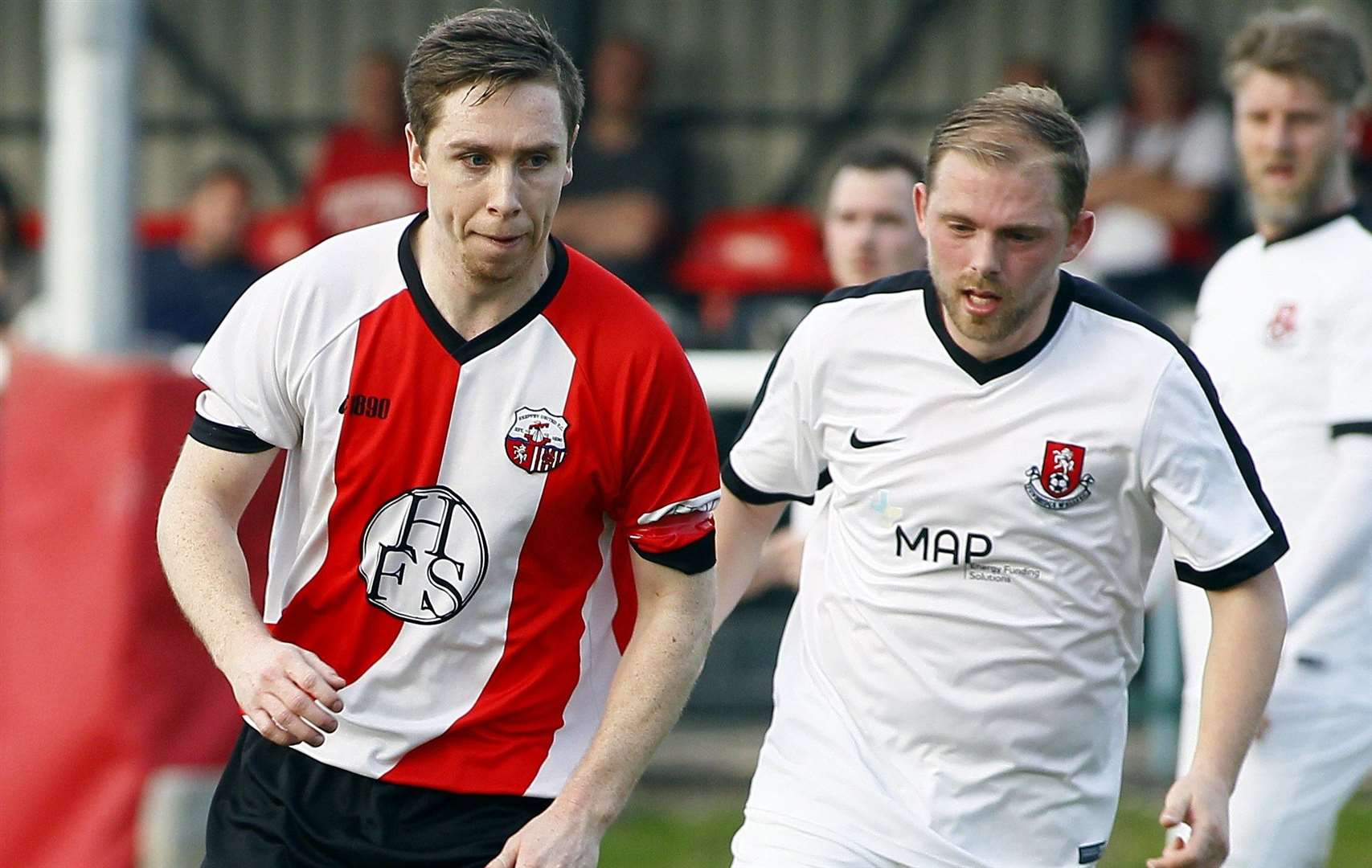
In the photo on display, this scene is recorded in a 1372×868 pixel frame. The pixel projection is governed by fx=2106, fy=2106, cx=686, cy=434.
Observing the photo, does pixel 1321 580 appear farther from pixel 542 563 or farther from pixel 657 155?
pixel 657 155

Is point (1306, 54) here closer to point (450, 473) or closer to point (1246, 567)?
point (1246, 567)

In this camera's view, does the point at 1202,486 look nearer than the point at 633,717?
No

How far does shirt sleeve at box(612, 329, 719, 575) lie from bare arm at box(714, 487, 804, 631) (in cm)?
59

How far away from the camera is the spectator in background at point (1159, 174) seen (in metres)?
9.62

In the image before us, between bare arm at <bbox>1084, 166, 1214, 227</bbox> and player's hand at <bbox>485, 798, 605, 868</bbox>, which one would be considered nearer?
player's hand at <bbox>485, 798, 605, 868</bbox>

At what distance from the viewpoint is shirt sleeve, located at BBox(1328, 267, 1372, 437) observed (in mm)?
4781

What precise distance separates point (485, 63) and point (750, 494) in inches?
47.0

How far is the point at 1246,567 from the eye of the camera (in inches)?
153

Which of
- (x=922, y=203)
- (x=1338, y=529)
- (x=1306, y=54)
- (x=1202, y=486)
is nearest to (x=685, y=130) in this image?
(x=1306, y=54)

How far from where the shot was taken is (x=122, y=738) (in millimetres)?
6047

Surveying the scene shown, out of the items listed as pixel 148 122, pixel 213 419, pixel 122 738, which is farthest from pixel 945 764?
pixel 148 122

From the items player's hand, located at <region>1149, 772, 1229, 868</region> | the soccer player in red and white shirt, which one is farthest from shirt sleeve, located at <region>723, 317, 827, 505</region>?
player's hand, located at <region>1149, 772, 1229, 868</region>

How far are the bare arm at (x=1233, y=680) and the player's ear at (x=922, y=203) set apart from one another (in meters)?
0.88

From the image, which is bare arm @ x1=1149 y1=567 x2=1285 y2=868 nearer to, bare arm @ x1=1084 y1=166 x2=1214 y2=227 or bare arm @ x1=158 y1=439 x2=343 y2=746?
bare arm @ x1=158 y1=439 x2=343 y2=746
